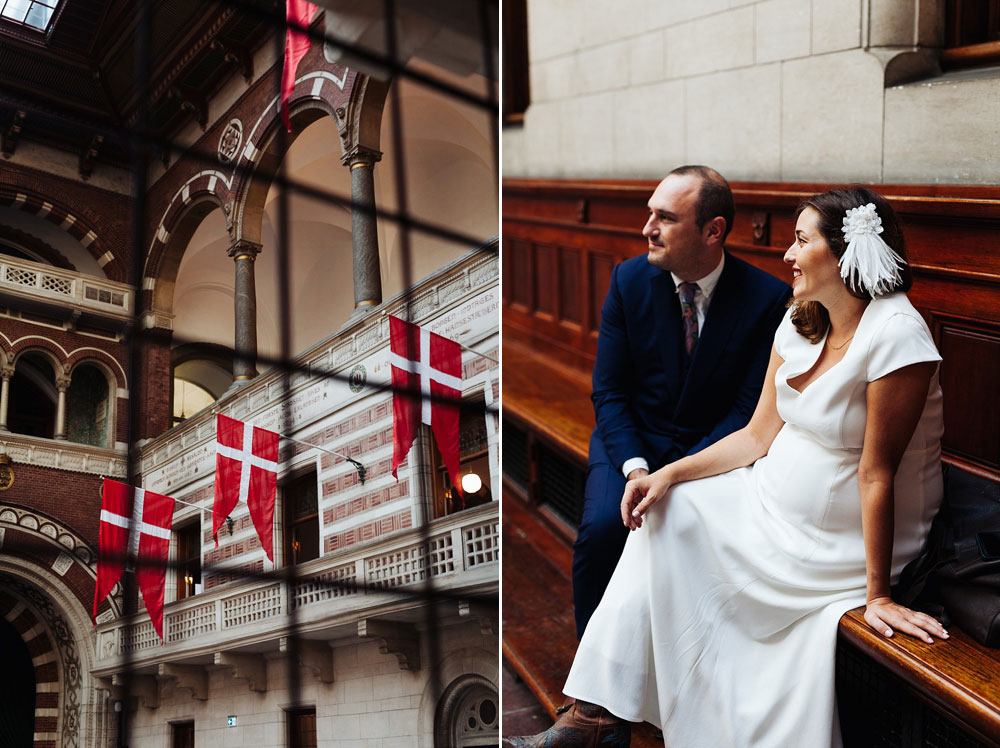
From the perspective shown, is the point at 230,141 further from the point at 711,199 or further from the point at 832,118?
the point at 832,118

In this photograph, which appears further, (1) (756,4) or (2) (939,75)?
(1) (756,4)

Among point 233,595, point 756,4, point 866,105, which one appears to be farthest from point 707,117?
point 233,595

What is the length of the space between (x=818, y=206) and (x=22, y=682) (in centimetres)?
201

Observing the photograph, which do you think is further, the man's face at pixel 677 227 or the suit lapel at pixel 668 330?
the suit lapel at pixel 668 330

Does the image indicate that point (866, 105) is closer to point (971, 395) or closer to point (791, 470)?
point (971, 395)

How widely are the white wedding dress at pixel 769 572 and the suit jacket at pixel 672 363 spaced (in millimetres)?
286

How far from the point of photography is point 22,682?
1.85 m

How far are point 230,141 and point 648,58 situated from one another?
2.72 meters

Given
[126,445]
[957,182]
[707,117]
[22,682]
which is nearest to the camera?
[22,682]

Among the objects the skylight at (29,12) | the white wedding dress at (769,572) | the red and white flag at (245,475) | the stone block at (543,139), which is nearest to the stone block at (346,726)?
the red and white flag at (245,475)

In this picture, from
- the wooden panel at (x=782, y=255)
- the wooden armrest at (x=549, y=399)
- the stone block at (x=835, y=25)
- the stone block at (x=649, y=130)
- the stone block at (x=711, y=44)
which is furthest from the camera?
the stone block at (x=649, y=130)

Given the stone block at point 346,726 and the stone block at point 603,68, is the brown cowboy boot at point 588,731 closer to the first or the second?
the stone block at point 346,726

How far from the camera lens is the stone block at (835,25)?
3039 mm

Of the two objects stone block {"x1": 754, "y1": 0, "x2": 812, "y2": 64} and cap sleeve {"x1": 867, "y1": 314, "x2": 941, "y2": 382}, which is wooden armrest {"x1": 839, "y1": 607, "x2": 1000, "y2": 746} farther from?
stone block {"x1": 754, "y1": 0, "x2": 812, "y2": 64}
